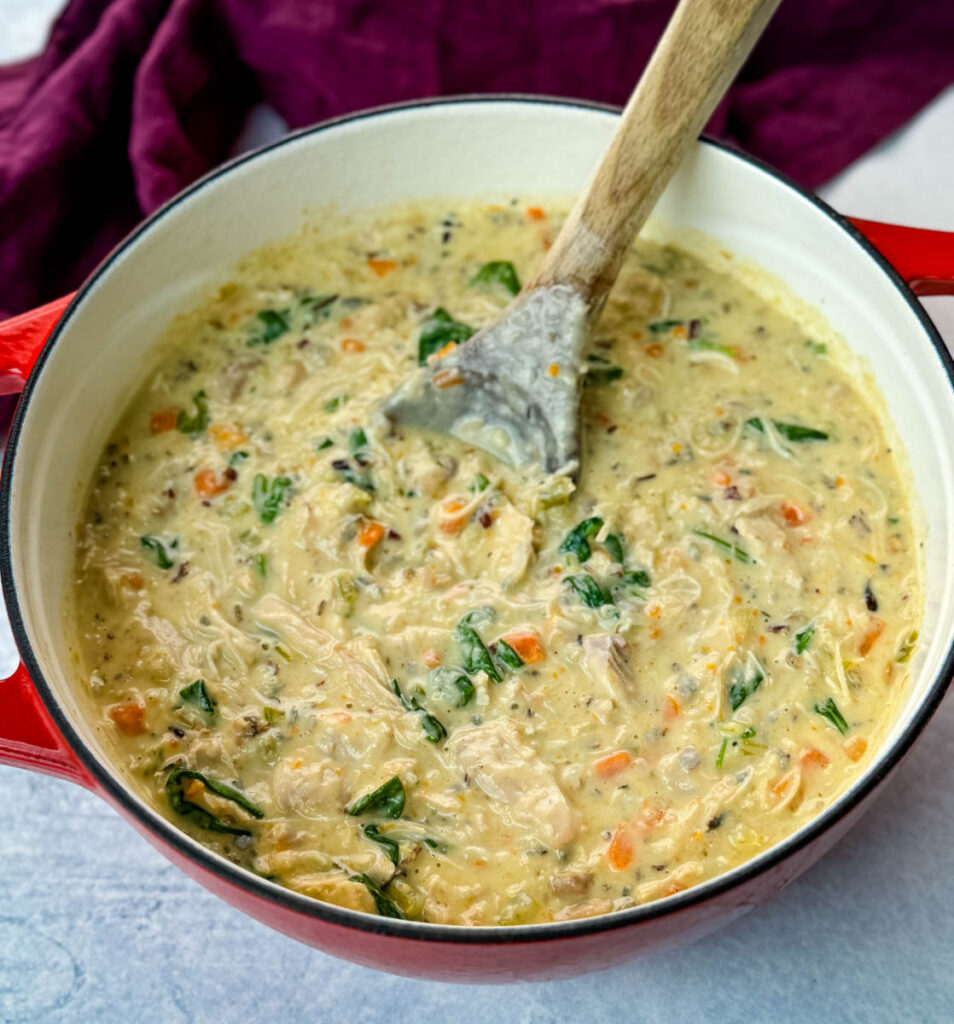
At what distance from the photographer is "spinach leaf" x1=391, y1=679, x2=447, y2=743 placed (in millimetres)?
2643

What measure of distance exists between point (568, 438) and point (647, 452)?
227 mm

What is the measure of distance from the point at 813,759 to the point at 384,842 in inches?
35.7

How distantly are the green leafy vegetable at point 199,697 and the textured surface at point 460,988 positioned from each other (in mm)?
468

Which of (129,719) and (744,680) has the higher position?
(744,680)

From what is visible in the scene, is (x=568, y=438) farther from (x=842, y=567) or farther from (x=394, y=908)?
(x=394, y=908)

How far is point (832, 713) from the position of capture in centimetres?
266

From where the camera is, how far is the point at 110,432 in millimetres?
3248

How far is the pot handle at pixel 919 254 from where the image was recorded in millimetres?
2848

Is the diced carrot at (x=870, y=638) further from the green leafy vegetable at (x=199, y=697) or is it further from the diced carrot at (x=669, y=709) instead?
the green leafy vegetable at (x=199, y=697)

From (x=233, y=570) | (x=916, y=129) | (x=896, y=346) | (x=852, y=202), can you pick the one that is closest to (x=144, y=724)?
(x=233, y=570)

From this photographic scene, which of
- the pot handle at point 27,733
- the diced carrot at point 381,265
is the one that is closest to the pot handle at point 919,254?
the diced carrot at point 381,265

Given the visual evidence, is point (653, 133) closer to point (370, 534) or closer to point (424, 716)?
point (370, 534)

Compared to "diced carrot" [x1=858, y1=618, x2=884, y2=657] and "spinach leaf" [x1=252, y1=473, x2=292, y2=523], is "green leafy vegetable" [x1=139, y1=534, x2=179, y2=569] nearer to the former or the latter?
"spinach leaf" [x1=252, y1=473, x2=292, y2=523]

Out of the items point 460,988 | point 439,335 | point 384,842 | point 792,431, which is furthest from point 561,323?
point 460,988
